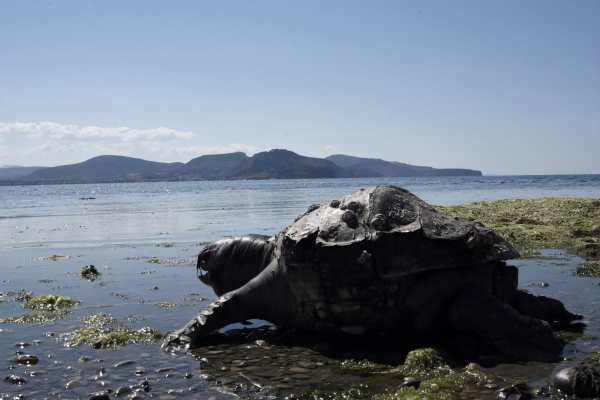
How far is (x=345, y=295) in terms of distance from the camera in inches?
200

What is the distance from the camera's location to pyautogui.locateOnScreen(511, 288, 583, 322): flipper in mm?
5500

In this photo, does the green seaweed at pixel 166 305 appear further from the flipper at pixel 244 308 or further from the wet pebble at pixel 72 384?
the wet pebble at pixel 72 384

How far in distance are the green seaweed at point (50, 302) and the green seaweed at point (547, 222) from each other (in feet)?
22.7

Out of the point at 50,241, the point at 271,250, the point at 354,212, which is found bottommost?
the point at 50,241

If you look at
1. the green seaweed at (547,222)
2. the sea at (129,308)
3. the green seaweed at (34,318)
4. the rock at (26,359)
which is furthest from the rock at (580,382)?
the green seaweed at (34,318)

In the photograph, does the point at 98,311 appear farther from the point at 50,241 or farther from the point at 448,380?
the point at 50,241

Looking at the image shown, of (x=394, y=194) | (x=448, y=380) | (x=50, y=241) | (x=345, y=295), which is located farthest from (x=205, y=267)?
(x=50, y=241)

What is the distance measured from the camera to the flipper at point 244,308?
5.47m

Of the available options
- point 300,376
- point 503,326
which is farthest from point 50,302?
point 503,326

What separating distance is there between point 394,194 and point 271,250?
202cm

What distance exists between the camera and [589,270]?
789cm

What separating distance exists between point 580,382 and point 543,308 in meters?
2.23

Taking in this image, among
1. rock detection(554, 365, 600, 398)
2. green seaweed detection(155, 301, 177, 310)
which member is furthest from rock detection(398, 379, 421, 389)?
green seaweed detection(155, 301, 177, 310)

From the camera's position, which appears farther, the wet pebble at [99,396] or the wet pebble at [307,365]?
the wet pebble at [307,365]
